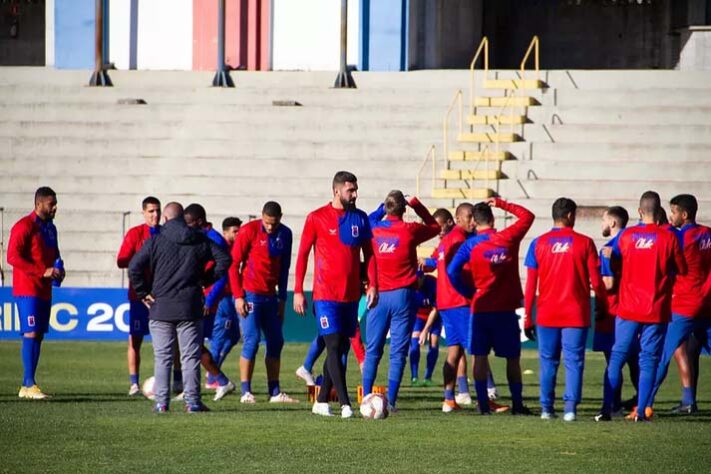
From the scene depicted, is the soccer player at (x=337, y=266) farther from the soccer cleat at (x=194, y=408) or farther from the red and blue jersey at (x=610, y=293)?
the red and blue jersey at (x=610, y=293)

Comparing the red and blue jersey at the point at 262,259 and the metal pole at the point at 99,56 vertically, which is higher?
the metal pole at the point at 99,56

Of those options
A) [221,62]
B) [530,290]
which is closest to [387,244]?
[530,290]

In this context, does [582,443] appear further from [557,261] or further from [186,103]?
[186,103]

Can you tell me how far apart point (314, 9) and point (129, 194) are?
6.58 metres

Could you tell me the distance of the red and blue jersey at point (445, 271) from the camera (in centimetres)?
1556

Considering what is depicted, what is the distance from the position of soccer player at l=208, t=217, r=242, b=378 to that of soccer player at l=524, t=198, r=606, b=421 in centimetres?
513

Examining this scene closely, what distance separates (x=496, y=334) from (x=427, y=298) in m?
5.03

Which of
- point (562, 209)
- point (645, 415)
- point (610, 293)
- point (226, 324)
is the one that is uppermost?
point (562, 209)

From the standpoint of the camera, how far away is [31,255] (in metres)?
16.7

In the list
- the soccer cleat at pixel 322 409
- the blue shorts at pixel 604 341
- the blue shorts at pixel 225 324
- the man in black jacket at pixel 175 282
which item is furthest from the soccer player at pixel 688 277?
the blue shorts at pixel 225 324

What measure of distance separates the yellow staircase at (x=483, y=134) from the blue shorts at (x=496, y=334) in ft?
50.4

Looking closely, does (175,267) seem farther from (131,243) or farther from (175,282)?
(131,243)

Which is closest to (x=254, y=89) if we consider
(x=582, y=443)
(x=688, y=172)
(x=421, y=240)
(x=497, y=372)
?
(x=688, y=172)

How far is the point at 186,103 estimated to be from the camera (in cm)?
3334
